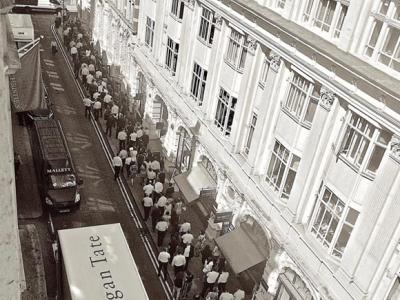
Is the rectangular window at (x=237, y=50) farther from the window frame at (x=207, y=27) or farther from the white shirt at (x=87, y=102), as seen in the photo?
the white shirt at (x=87, y=102)

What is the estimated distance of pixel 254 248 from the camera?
21391 millimetres

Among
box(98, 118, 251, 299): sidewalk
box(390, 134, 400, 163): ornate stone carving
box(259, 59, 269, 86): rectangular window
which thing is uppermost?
box(390, 134, 400, 163): ornate stone carving

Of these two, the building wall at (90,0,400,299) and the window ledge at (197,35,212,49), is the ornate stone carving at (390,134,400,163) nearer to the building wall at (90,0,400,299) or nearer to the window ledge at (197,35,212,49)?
the building wall at (90,0,400,299)

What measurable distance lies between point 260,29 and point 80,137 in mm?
16311

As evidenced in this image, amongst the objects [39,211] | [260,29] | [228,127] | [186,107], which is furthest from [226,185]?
[39,211]

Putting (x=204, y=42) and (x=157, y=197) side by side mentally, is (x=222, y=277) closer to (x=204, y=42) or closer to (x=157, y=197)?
(x=157, y=197)

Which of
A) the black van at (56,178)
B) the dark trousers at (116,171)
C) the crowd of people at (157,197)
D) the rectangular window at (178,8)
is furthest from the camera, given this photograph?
the rectangular window at (178,8)

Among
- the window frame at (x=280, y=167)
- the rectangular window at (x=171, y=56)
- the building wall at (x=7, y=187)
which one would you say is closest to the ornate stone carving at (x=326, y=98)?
the window frame at (x=280, y=167)

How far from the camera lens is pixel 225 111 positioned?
80.5 feet

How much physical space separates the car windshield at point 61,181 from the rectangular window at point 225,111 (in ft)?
26.7

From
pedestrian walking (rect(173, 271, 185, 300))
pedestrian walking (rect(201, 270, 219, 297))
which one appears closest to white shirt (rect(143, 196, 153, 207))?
pedestrian walking (rect(173, 271, 185, 300))

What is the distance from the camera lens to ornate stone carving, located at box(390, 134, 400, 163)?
14.0 meters

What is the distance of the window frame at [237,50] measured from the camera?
2231 centimetres

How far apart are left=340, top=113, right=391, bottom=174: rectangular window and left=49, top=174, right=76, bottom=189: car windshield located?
1379cm
